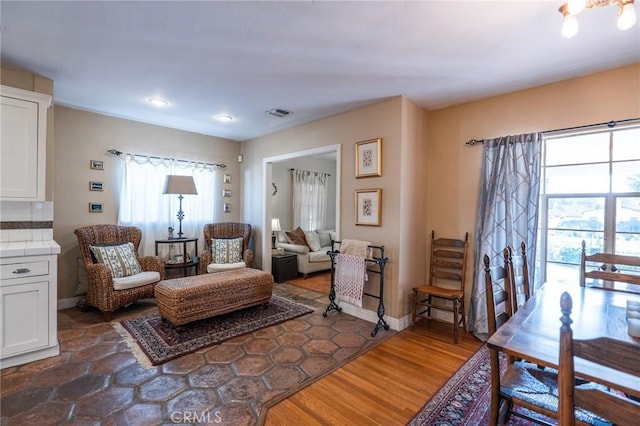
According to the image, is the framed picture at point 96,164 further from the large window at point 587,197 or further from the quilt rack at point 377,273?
the large window at point 587,197

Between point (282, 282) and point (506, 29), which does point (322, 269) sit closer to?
point (282, 282)

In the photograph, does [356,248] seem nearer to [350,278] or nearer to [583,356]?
[350,278]

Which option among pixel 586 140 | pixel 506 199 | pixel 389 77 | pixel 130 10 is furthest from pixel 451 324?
pixel 130 10

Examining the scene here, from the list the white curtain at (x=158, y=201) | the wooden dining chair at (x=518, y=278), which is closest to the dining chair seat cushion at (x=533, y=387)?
the wooden dining chair at (x=518, y=278)

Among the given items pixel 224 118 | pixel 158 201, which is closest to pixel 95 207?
pixel 158 201

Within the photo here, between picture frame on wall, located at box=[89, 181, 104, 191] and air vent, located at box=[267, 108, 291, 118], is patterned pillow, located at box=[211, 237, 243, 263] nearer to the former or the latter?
picture frame on wall, located at box=[89, 181, 104, 191]

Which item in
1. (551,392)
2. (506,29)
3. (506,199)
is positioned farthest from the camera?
(506,199)

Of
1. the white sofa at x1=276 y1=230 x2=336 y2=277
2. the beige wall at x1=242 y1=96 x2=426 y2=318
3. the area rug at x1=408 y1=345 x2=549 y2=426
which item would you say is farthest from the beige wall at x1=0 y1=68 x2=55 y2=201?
the area rug at x1=408 y1=345 x2=549 y2=426

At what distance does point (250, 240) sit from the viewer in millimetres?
5215

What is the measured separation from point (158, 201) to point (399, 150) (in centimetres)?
364

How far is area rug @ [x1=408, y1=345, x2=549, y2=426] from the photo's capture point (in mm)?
1759

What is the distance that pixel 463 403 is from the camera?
1.93 m

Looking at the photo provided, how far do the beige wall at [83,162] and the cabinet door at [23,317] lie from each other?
61.4 inches

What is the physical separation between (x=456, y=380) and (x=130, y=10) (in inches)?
136
